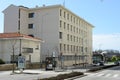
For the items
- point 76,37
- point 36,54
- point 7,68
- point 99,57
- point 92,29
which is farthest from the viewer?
point 92,29

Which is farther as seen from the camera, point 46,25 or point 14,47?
point 46,25

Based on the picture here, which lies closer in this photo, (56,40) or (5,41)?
(5,41)

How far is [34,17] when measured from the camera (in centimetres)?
7756

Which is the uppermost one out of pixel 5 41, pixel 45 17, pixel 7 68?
pixel 45 17

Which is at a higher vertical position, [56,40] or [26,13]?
[26,13]

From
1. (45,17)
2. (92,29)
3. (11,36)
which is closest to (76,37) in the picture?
(45,17)

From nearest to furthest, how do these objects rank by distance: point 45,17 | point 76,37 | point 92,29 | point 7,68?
point 7,68
point 45,17
point 76,37
point 92,29

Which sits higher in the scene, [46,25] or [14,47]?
[46,25]

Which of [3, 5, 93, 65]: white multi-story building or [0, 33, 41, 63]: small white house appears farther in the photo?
[3, 5, 93, 65]: white multi-story building

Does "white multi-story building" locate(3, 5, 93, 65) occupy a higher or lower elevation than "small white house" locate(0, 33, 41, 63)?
higher

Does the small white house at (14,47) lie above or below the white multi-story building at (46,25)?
below

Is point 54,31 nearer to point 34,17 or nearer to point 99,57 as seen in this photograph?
point 34,17

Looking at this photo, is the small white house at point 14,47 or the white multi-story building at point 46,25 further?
the white multi-story building at point 46,25

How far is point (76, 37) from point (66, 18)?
13.4 meters
